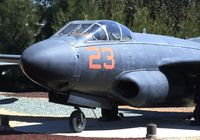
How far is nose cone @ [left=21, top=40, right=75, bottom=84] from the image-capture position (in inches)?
446

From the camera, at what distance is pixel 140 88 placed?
1257 cm

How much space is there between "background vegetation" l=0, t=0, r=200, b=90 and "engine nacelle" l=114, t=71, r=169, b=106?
15.5 meters

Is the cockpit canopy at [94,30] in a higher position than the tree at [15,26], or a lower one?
higher

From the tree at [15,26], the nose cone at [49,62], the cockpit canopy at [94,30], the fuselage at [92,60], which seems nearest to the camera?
the nose cone at [49,62]

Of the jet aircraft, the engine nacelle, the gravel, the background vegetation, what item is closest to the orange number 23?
the jet aircraft

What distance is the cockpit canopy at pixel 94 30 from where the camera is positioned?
1252 centimetres

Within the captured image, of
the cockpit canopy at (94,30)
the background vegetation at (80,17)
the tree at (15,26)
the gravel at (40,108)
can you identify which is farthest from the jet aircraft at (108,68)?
the tree at (15,26)

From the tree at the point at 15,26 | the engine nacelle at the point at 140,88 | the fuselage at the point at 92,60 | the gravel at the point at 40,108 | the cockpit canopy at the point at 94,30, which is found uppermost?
the cockpit canopy at the point at 94,30

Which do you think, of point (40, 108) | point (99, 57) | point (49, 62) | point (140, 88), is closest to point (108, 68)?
point (99, 57)

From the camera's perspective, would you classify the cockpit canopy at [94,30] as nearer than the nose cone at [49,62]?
No

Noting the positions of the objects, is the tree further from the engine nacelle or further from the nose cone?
the nose cone

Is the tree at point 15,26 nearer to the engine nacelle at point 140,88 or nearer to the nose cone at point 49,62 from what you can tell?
the engine nacelle at point 140,88

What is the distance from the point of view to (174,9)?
36500 mm

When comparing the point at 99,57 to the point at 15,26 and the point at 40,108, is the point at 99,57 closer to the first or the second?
the point at 40,108
